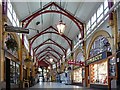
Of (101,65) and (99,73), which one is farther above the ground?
(101,65)

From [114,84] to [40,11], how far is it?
11.0m

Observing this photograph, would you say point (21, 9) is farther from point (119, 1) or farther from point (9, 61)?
point (119, 1)

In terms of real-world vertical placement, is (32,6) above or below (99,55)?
above

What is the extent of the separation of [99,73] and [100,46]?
2.36 m

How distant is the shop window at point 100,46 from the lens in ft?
56.4

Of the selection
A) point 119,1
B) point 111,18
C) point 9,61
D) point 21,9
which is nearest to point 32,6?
point 21,9

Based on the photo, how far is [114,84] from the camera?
48.8 feet

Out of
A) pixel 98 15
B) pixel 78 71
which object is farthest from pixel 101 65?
pixel 78 71

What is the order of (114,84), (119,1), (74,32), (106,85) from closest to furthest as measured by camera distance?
(119,1) < (114,84) < (106,85) < (74,32)

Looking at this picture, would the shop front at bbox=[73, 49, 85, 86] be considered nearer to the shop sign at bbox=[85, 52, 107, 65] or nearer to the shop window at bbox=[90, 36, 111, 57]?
the shop sign at bbox=[85, 52, 107, 65]

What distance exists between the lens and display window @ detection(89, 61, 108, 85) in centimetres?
1820

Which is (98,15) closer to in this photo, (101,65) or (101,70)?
(101,65)

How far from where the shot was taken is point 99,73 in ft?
66.2

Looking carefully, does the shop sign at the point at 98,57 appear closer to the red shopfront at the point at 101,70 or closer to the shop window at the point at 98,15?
the red shopfront at the point at 101,70
